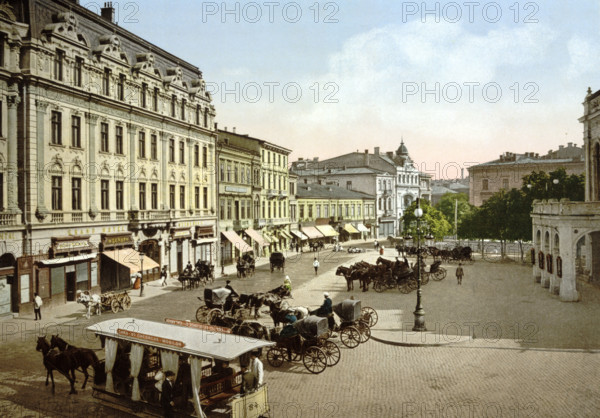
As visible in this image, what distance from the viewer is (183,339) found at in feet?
38.7

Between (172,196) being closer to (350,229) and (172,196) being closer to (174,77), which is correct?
(174,77)

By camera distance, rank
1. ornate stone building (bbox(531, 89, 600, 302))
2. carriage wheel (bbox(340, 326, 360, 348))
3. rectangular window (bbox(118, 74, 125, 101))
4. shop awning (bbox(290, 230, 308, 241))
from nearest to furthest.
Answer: carriage wheel (bbox(340, 326, 360, 348))
ornate stone building (bbox(531, 89, 600, 302))
rectangular window (bbox(118, 74, 125, 101))
shop awning (bbox(290, 230, 308, 241))

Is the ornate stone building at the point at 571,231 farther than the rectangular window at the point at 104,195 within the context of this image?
No

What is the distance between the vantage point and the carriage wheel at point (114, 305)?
24031 mm

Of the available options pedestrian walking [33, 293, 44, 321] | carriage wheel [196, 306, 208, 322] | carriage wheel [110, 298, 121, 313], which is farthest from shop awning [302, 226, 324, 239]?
pedestrian walking [33, 293, 44, 321]

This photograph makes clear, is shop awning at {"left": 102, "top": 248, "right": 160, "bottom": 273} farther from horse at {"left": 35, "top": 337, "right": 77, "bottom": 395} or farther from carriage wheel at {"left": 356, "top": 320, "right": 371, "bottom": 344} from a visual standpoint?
carriage wheel at {"left": 356, "top": 320, "right": 371, "bottom": 344}

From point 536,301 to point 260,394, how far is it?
67.3ft

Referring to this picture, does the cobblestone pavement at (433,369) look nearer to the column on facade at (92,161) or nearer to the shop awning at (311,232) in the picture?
the column on facade at (92,161)

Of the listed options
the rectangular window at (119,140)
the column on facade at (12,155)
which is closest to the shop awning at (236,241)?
the rectangular window at (119,140)

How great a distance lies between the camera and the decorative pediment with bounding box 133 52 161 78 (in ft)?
109

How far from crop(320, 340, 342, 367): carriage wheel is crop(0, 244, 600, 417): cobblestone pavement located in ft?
0.88

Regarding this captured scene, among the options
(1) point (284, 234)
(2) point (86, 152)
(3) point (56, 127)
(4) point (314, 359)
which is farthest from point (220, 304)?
(1) point (284, 234)

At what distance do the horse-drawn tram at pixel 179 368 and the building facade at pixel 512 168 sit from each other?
263 feet

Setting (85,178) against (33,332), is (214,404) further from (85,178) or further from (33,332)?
(85,178)
